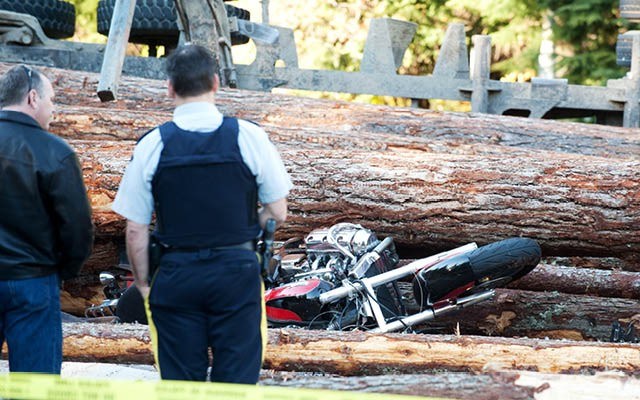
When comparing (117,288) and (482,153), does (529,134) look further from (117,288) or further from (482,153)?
(117,288)

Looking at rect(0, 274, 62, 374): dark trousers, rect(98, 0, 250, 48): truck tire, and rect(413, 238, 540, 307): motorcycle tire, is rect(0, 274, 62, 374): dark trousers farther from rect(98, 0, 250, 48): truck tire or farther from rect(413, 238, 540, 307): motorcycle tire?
rect(98, 0, 250, 48): truck tire

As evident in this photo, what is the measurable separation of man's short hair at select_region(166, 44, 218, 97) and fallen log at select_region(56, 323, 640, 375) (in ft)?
6.71

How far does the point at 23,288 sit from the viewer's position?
4957 mm

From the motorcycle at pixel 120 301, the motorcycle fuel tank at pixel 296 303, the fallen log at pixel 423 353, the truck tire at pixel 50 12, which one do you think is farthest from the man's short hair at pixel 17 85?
the truck tire at pixel 50 12

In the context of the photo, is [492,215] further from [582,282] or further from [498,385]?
[498,385]

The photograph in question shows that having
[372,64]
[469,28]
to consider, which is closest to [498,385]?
[372,64]

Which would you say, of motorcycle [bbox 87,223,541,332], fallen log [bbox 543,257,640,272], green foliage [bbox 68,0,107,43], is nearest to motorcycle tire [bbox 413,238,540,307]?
motorcycle [bbox 87,223,541,332]

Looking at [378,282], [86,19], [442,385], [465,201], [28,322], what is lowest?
[442,385]

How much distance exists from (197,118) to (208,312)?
0.83 m

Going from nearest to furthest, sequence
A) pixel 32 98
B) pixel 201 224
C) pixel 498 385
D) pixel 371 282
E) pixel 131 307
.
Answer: pixel 201 224
pixel 32 98
pixel 498 385
pixel 371 282
pixel 131 307

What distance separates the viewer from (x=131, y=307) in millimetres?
7055

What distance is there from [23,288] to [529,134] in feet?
21.9

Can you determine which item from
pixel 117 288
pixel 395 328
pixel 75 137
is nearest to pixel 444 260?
pixel 395 328

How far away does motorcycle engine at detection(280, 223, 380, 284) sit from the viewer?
7.14 m
